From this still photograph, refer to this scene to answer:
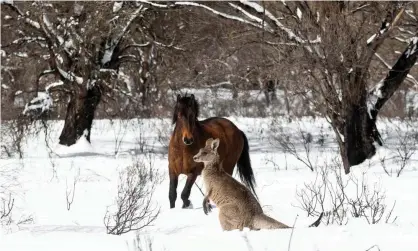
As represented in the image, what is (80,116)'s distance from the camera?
1964 centimetres

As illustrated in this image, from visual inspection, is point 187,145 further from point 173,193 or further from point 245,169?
point 245,169

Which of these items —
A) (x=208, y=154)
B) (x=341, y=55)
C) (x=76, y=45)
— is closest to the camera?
(x=208, y=154)

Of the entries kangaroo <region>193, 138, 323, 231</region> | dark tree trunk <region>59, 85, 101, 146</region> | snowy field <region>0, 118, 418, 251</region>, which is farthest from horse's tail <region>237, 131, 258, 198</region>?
dark tree trunk <region>59, 85, 101, 146</region>

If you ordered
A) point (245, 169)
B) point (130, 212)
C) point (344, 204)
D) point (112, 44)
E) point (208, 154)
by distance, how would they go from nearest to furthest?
point (130, 212)
point (208, 154)
point (344, 204)
point (245, 169)
point (112, 44)

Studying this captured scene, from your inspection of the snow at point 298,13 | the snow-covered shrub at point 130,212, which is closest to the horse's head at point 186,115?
the snow-covered shrub at point 130,212

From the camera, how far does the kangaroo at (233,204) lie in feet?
20.1

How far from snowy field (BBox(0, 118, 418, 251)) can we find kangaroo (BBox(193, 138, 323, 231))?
0.87ft

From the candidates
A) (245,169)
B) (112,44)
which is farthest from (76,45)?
(245,169)

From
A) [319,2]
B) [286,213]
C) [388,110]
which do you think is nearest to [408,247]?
[286,213]

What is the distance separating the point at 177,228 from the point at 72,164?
775 cm

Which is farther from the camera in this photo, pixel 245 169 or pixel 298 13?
pixel 298 13

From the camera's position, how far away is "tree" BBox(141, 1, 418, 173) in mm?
12586

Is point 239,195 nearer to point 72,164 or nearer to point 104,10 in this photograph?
point 72,164

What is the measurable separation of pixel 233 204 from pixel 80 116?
13.9m
